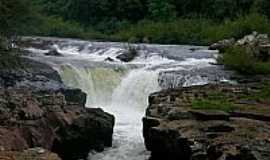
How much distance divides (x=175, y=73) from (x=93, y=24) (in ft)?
91.0

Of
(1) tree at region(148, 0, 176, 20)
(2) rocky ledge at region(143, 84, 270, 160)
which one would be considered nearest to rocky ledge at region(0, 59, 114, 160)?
(2) rocky ledge at region(143, 84, 270, 160)

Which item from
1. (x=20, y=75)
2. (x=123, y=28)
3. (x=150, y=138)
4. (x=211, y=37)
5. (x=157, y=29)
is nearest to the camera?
(x=150, y=138)

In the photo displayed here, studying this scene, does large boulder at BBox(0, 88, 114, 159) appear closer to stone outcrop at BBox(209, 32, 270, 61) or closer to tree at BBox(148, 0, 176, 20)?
stone outcrop at BBox(209, 32, 270, 61)

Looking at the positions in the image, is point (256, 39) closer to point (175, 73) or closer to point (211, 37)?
point (175, 73)

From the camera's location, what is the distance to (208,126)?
11.6m

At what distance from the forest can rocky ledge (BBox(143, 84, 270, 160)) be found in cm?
1343

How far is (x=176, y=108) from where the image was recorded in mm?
13023

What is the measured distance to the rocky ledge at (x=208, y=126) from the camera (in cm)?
1030

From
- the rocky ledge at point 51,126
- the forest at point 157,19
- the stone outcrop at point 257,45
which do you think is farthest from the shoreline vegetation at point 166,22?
the rocky ledge at point 51,126

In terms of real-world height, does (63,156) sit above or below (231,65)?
below

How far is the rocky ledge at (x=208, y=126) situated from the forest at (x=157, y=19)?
13.4m

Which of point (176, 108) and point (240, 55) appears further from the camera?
point (240, 55)

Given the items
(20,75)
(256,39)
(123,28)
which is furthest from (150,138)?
(123,28)

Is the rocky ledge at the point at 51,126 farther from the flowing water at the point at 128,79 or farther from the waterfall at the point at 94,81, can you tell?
the waterfall at the point at 94,81
